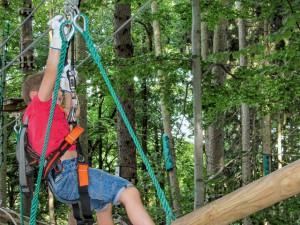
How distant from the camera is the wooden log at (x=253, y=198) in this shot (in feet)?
7.18

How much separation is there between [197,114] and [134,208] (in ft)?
9.43

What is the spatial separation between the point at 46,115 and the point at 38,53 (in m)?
13.1

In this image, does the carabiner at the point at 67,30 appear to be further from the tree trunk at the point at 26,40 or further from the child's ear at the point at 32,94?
the tree trunk at the point at 26,40

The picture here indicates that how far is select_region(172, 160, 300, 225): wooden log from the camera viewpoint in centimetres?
219

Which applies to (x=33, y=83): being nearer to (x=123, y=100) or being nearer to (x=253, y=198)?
(x=253, y=198)

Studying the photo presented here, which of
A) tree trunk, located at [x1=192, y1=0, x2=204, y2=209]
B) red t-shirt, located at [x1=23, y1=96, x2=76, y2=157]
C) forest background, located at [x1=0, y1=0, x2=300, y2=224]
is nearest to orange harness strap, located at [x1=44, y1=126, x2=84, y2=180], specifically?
red t-shirt, located at [x1=23, y1=96, x2=76, y2=157]

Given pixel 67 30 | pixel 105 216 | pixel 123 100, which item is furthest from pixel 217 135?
pixel 67 30

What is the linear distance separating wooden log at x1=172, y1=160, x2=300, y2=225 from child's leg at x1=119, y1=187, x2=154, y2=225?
25cm

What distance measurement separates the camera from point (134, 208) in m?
2.83

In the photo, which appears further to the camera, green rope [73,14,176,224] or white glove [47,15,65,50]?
white glove [47,15,65,50]

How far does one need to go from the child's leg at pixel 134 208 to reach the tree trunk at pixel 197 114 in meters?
2.67

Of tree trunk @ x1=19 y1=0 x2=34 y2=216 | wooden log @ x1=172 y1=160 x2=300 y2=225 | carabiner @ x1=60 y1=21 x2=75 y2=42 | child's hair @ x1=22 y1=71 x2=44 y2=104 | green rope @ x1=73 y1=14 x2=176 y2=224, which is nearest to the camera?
wooden log @ x1=172 y1=160 x2=300 y2=225

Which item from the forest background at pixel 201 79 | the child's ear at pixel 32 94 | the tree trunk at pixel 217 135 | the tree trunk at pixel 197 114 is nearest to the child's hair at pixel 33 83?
the child's ear at pixel 32 94

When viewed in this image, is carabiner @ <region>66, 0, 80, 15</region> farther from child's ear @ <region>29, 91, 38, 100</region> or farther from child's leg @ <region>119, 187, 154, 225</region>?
child's leg @ <region>119, 187, 154, 225</region>
